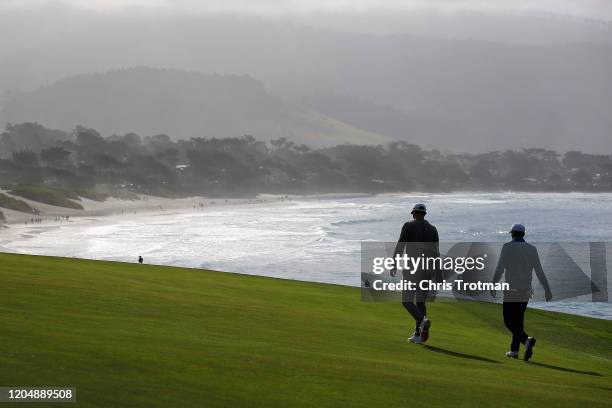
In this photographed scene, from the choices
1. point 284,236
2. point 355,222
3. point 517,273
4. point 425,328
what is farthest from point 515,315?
point 355,222

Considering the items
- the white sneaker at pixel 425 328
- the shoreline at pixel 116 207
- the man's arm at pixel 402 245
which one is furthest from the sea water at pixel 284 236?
the man's arm at pixel 402 245

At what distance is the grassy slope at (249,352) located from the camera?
9.92 meters

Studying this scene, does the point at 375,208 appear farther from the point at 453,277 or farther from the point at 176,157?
the point at 453,277

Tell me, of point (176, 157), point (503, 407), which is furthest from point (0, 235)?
point (176, 157)

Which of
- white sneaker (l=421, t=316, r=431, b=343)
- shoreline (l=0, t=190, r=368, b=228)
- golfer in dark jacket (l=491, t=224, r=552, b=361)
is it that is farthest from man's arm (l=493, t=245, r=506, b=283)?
shoreline (l=0, t=190, r=368, b=228)

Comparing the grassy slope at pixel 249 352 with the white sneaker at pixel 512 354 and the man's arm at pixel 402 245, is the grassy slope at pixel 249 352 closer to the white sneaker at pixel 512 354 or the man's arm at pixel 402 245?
the white sneaker at pixel 512 354

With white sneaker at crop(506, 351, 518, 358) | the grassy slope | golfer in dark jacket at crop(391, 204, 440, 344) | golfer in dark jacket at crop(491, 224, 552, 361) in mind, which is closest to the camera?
the grassy slope

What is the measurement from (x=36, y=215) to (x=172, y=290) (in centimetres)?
8575

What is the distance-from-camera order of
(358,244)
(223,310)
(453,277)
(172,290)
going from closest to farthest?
(223,310) < (172,290) < (453,277) < (358,244)

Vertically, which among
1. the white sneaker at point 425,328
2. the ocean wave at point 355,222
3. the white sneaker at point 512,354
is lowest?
the white sneaker at point 512,354

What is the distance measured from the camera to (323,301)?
22125mm

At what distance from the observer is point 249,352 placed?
12422 mm

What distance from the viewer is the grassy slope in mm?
9922

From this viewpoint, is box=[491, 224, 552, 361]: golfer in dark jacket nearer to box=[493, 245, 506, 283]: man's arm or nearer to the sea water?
box=[493, 245, 506, 283]: man's arm
